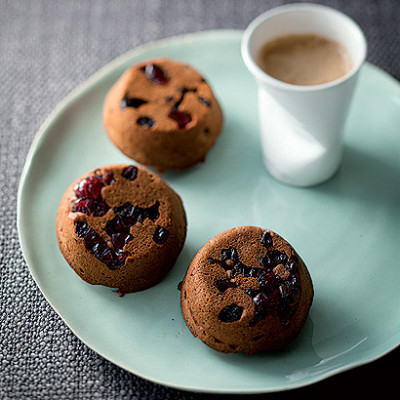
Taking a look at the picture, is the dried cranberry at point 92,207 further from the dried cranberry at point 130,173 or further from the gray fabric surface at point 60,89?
the gray fabric surface at point 60,89

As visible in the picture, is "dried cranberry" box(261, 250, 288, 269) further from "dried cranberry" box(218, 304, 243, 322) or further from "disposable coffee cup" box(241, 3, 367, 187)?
"disposable coffee cup" box(241, 3, 367, 187)

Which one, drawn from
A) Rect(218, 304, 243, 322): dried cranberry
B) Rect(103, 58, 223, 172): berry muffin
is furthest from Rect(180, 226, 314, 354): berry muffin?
Rect(103, 58, 223, 172): berry muffin

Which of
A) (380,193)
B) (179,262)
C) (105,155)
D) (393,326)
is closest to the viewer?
(393,326)

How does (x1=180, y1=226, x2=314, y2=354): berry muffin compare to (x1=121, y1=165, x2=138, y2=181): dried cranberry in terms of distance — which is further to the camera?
(x1=121, y1=165, x2=138, y2=181): dried cranberry

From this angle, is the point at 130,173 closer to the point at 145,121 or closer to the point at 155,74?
the point at 145,121

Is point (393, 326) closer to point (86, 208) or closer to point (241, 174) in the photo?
point (241, 174)

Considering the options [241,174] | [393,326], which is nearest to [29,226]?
[241,174]
